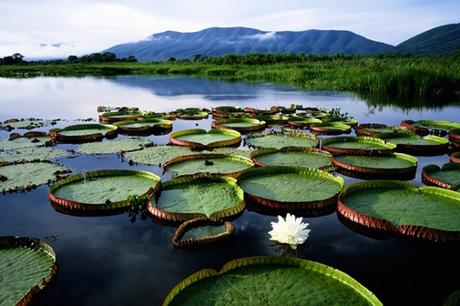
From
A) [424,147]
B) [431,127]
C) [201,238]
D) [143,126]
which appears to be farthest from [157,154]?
[431,127]

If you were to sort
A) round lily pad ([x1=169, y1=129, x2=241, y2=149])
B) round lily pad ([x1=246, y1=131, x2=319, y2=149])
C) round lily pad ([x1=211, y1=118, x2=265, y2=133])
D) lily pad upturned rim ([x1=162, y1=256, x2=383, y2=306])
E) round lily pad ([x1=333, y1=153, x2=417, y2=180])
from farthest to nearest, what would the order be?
1. round lily pad ([x1=211, y1=118, x2=265, y2=133])
2. round lily pad ([x1=246, y1=131, x2=319, y2=149])
3. round lily pad ([x1=169, y1=129, x2=241, y2=149])
4. round lily pad ([x1=333, y1=153, x2=417, y2=180])
5. lily pad upturned rim ([x1=162, y1=256, x2=383, y2=306])

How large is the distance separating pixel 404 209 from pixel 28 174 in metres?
4.73

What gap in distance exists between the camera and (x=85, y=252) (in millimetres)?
3393

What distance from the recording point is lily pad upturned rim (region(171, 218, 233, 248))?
337 centimetres

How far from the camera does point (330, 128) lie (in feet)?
27.1

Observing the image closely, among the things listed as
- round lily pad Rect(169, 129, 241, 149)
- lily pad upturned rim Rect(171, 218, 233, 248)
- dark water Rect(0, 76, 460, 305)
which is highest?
round lily pad Rect(169, 129, 241, 149)

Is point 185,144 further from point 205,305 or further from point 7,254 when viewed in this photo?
point 205,305

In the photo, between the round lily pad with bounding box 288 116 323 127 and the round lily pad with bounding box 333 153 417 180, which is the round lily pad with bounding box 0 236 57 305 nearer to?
the round lily pad with bounding box 333 153 417 180

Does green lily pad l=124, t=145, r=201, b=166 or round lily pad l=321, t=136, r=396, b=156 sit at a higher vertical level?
round lily pad l=321, t=136, r=396, b=156

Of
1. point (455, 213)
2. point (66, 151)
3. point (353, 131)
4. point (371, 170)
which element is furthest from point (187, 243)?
point (353, 131)

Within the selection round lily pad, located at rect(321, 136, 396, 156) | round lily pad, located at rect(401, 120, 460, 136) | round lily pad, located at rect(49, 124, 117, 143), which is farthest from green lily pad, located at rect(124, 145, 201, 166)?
round lily pad, located at rect(401, 120, 460, 136)

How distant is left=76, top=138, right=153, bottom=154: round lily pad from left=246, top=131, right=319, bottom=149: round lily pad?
78.2 inches

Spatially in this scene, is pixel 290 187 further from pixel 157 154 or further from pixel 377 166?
pixel 157 154

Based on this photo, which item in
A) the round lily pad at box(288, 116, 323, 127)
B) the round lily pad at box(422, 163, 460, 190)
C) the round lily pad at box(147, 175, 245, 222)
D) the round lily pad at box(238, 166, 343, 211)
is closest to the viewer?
the round lily pad at box(147, 175, 245, 222)
